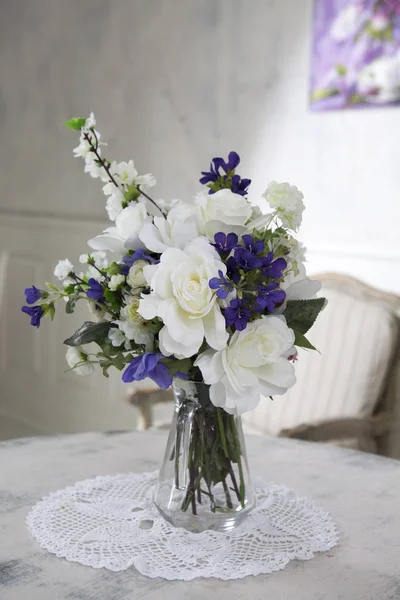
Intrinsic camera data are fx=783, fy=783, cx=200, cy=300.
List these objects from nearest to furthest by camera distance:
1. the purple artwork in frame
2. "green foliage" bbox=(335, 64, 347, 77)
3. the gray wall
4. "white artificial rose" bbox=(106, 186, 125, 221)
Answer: "white artificial rose" bbox=(106, 186, 125, 221)
the purple artwork in frame
"green foliage" bbox=(335, 64, 347, 77)
the gray wall

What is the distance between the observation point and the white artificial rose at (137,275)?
1166 millimetres

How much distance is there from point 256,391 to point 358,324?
1.41 meters

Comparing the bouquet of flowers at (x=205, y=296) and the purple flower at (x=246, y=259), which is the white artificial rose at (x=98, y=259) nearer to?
the bouquet of flowers at (x=205, y=296)

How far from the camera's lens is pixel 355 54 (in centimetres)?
269

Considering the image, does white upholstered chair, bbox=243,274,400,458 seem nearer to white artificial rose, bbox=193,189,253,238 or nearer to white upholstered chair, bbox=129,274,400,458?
white upholstered chair, bbox=129,274,400,458

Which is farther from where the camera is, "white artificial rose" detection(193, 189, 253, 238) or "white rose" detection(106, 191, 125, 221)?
"white rose" detection(106, 191, 125, 221)

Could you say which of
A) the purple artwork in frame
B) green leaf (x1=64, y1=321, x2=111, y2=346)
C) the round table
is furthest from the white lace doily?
the purple artwork in frame

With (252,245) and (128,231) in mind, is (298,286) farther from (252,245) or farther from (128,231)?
(128,231)

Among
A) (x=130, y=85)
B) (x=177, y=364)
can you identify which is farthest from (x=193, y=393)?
(x=130, y=85)

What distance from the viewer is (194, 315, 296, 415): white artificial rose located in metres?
1.12

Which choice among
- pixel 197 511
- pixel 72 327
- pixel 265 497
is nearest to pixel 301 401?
pixel 265 497

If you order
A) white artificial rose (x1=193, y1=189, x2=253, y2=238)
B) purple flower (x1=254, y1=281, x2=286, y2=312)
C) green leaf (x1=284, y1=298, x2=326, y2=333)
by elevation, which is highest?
white artificial rose (x1=193, y1=189, x2=253, y2=238)

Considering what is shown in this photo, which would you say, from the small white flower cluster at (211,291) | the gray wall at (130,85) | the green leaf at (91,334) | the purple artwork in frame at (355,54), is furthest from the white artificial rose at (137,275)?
the gray wall at (130,85)

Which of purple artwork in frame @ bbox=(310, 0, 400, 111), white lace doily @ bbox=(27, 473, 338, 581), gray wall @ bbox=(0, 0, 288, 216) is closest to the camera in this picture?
white lace doily @ bbox=(27, 473, 338, 581)
